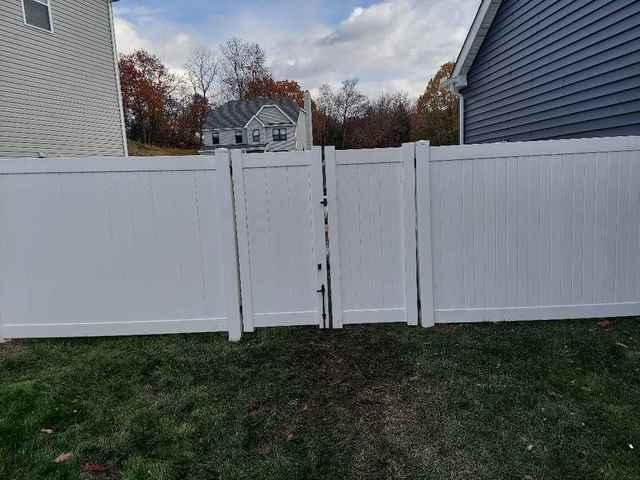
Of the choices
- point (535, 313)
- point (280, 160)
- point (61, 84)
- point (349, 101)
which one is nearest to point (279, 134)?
point (349, 101)

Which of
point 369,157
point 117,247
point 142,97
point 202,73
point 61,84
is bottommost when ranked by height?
point 117,247

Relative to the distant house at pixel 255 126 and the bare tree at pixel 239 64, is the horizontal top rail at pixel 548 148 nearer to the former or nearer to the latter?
the distant house at pixel 255 126

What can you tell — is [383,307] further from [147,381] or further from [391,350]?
[147,381]

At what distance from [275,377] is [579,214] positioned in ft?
10.3

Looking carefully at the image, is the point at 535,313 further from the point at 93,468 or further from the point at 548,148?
the point at 93,468

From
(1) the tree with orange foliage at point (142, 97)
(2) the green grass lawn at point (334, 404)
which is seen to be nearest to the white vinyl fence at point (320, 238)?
(2) the green grass lawn at point (334, 404)

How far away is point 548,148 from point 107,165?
4053mm

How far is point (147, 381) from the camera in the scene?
3.31 meters

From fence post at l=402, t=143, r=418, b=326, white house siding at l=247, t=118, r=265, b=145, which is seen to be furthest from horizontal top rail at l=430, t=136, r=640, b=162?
white house siding at l=247, t=118, r=265, b=145

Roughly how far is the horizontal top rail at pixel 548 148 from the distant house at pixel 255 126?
3022 cm

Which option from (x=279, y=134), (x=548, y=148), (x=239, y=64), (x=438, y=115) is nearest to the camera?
(x=548, y=148)

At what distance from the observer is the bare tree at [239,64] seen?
45.5m

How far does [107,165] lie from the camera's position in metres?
3.96

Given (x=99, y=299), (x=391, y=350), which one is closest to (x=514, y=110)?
(x=391, y=350)
